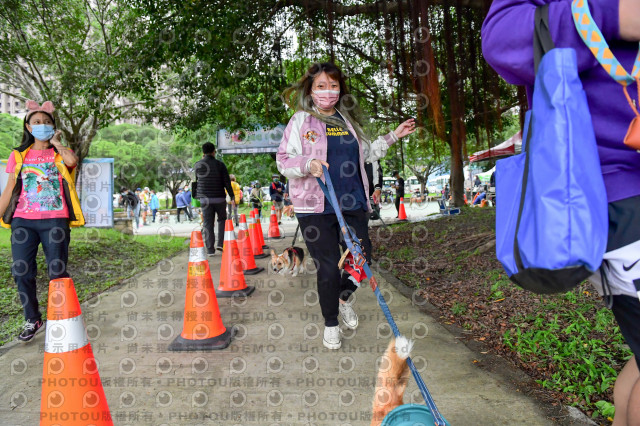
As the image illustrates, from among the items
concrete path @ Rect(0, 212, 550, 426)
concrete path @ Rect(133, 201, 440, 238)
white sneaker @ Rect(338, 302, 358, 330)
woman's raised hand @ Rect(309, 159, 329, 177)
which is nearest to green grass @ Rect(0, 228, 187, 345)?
concrete path @ Rect(0, 212, 550, 426)

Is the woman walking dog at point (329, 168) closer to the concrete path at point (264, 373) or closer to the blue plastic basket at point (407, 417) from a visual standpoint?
the concrete path at point (264, 373)

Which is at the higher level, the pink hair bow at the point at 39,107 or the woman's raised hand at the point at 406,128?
the pink hair bow at the point at 39,107

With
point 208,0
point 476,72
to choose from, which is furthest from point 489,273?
point 208,0

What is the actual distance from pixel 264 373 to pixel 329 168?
1.47m

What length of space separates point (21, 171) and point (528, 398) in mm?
4033

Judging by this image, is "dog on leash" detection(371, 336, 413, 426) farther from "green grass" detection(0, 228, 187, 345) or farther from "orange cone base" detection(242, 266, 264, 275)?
"orange cone base" detection(242, 266, 264, 275)

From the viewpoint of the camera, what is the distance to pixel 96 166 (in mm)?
9484

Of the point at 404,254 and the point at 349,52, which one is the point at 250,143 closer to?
the point at 349,52

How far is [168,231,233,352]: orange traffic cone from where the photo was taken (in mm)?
3193

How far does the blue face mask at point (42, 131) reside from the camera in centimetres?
356

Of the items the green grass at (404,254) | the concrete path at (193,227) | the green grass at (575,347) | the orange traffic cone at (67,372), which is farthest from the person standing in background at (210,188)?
the orange traffic cone at (67,372)

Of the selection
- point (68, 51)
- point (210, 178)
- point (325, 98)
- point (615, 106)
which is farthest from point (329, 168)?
point (68, 51)

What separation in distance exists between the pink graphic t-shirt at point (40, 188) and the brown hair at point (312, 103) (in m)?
2.10

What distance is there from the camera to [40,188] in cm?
356
